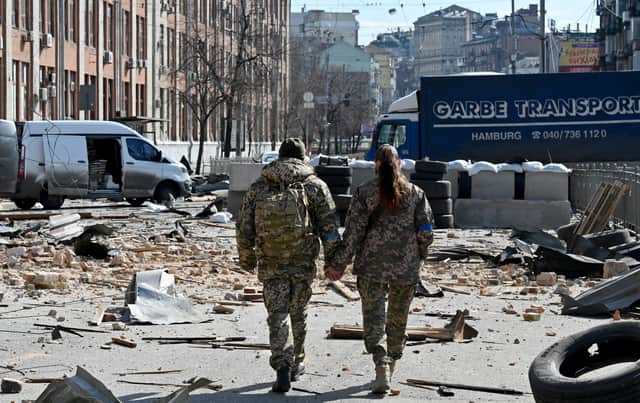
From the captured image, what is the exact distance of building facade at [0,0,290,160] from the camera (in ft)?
153

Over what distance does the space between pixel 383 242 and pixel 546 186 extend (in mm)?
17320

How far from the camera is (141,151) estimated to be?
3247cm

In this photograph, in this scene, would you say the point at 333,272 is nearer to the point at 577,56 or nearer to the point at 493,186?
the point at 493,186

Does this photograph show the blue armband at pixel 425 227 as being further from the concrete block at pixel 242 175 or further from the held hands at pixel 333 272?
the concrete block at pixel 242 175

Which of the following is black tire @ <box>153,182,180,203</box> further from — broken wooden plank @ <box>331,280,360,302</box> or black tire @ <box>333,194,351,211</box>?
broken wooden plank @ <box>331,280,360,302</box>

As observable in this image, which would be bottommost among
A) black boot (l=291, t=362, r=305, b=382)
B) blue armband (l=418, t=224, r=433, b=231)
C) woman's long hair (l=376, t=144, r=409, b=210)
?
black boot (l=291, t=362, r=305, b=382)

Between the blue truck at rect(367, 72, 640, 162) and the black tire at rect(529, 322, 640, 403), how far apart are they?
84.0 ft

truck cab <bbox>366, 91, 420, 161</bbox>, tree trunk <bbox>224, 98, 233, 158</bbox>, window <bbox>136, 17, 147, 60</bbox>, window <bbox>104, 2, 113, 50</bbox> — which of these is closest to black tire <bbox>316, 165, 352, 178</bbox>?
truck cab <bbox>366, 91, 420, 161</bbox>

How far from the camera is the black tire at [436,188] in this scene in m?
24.1

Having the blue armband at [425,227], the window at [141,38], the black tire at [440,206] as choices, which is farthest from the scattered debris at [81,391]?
the window at [141,38]

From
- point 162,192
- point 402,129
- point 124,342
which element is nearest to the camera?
point 124,342

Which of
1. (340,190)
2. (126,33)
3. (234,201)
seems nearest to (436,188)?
(340,190)

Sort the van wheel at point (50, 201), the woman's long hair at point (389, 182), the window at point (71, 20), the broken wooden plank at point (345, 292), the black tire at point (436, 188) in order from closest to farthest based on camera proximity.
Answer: the woman's long hair at point (389, 182) → the broken wooden plank at point (345, 292) → the black tire at point (436, 188) → the van wheel at point (50, 201) → the window at point (71, 20)

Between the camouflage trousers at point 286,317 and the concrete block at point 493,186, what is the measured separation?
1726 cm
